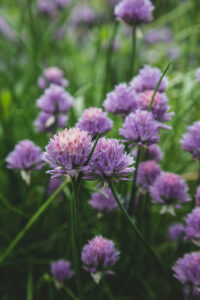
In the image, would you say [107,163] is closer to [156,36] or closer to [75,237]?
[75,237]

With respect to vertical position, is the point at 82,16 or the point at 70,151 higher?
the point at 82,16

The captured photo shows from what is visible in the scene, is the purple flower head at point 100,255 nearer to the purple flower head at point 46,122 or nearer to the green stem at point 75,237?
the green stem at point 75,237

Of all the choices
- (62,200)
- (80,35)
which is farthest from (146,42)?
(62,200)

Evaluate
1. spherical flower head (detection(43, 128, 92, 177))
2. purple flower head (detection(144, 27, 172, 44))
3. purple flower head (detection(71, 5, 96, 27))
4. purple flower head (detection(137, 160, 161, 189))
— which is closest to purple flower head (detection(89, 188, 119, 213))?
purple flower head (detection(137, 160, 161, 189))

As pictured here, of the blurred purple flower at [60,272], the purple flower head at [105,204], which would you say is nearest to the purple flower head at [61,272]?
the blurred purple flower at [60,272]

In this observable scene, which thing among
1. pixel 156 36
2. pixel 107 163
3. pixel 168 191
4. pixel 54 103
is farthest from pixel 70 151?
pixel 156 36

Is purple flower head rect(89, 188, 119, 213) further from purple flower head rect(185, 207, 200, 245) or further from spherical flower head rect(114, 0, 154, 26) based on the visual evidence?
spherical flower head rect(114, 0, 154, 26)
